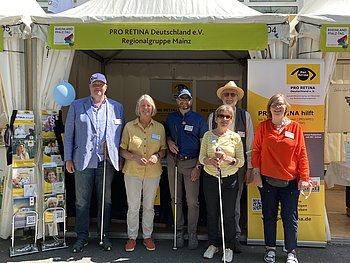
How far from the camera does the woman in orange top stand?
3.52 meters

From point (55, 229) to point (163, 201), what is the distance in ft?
3.92

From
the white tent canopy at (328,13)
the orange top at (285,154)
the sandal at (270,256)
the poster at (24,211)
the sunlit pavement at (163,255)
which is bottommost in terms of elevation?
the sunlit pavement at (163,255)

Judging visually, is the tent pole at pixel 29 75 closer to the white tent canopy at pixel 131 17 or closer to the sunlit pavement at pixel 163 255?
the white tent canopy at pixel 131 17

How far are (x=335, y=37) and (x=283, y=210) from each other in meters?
1.71

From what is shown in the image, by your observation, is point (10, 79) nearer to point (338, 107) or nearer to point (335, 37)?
point (335, 37)

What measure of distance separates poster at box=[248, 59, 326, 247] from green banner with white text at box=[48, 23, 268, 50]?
16.8 inches

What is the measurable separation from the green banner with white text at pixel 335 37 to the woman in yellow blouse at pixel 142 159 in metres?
1.74

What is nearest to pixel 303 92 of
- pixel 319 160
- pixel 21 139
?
pixel 319 160

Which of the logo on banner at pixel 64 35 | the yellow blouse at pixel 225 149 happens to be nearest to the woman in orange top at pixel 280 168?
the yellow blouse at pixel 225 149

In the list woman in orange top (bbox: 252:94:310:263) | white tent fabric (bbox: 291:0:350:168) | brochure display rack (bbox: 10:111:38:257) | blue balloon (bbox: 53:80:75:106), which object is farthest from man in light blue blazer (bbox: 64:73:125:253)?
white tent fabric (bbox: 291:0:350:168)

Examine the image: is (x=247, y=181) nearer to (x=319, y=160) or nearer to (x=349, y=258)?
(x=319, y=160)

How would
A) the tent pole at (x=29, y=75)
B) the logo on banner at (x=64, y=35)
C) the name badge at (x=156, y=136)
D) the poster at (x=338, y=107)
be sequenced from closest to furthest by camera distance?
the name badge at (x=156, y=136), the logo on banner at (x=64, y=35), the tent pole at (x=29, y=75), the poster at (x=338, y=107)

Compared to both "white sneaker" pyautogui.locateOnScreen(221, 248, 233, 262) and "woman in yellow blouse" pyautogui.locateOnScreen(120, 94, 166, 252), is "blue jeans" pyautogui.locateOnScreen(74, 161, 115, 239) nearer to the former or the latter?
"woman in yellow blouse" pyautogui.locateOnScreen(120, 94, 166, 252)

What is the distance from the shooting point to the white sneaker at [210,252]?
3.81 metres
